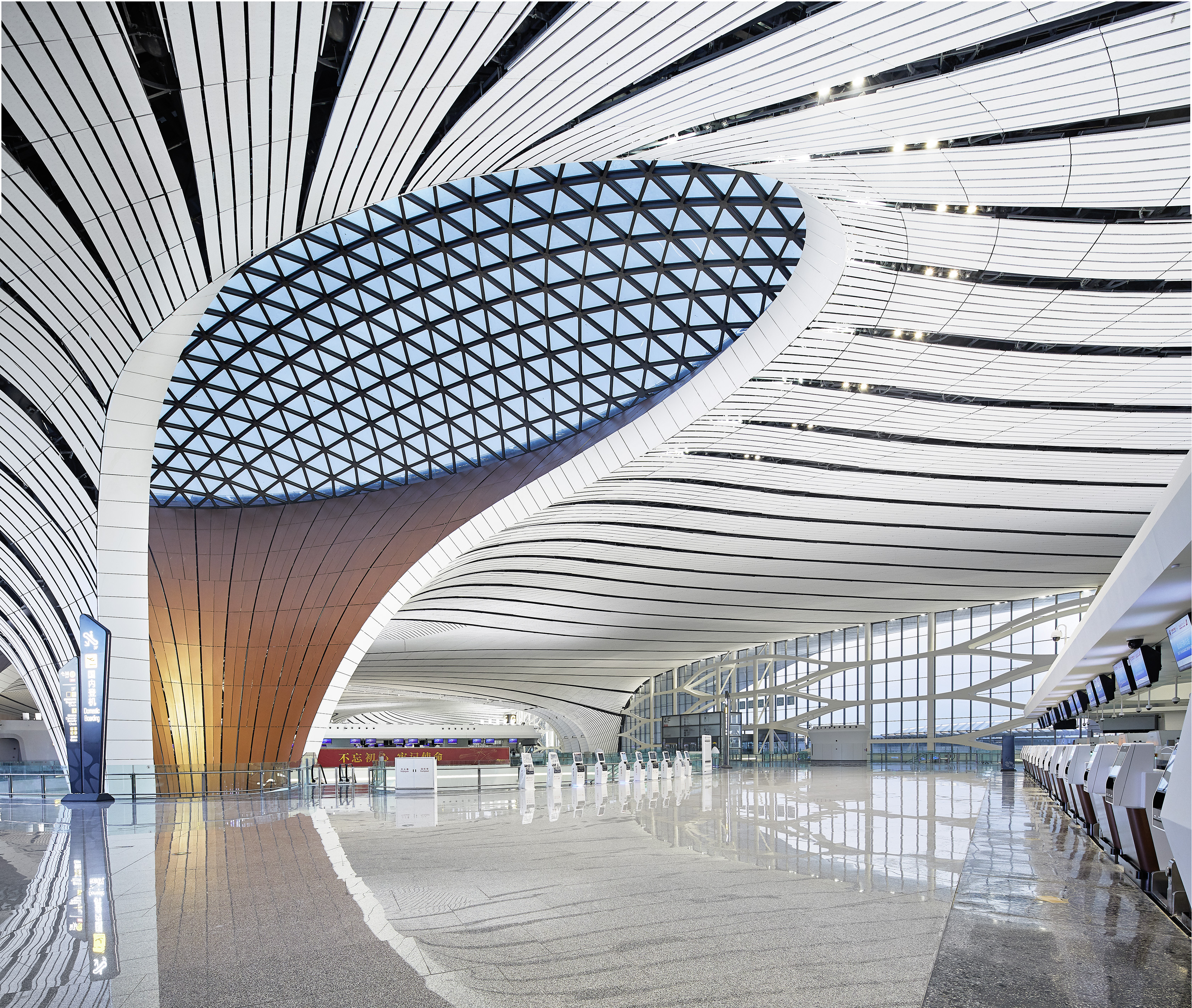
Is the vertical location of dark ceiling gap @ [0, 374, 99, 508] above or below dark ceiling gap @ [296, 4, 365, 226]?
below

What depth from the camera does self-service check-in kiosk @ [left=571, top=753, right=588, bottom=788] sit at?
95.3ft

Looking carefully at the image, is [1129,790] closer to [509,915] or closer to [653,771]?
[509,915]

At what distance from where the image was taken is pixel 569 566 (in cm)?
4678

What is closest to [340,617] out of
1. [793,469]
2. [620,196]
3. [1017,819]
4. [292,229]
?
[793,469]

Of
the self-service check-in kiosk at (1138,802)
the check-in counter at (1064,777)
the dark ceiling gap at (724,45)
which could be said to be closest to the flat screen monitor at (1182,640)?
the check-in counter at (1064,777)

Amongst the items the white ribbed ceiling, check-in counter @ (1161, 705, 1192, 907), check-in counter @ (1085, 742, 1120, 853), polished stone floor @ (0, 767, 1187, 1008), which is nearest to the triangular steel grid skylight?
the white ribbed ceiling

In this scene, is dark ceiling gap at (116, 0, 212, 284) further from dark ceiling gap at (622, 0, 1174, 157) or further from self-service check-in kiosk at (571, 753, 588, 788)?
self-service check-in kiosk at (571, 753, 588, 788)

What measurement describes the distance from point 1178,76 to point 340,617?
111 feet

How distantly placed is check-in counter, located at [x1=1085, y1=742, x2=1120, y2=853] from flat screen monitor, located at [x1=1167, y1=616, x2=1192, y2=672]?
2.97 meters

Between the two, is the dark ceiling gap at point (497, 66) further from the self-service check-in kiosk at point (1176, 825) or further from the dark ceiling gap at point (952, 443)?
the dark ceiling gap at point (952, 443)

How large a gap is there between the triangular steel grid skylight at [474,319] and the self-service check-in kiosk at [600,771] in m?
12.4

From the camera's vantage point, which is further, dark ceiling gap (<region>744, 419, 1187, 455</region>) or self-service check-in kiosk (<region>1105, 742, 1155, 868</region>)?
dark ceiling gap (<region>744, 419, 1187, 455</region>)

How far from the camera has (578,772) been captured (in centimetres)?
3234

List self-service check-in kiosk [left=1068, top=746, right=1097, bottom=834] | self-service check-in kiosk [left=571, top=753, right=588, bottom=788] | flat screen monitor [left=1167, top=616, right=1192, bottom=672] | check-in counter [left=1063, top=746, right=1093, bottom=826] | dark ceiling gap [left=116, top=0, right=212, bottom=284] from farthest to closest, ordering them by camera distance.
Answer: self-service check-in kiosk [left=571, top=753, right=588, bottom=788] < flat screen monitor [left=1167, top=616, right=1192, bottom=672] < check-in counter [left=1063, top=746, right=1093, bottom=826] < self-service check-in kiosk [left=1068, top=746, right=1097, bottom=834] < dark ceiling gap [left=116, top=0, right=212, bottom=284]
